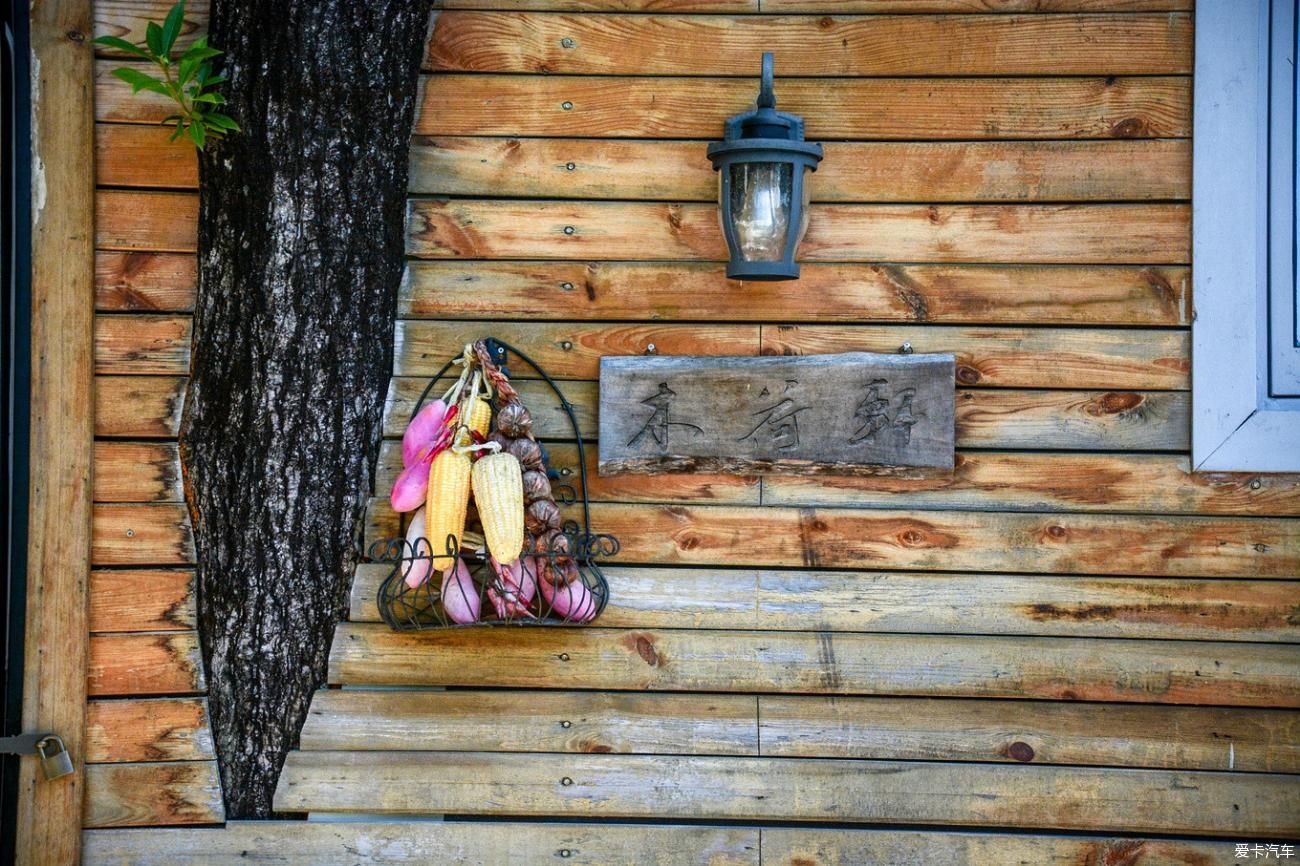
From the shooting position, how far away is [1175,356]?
2543 millimetres

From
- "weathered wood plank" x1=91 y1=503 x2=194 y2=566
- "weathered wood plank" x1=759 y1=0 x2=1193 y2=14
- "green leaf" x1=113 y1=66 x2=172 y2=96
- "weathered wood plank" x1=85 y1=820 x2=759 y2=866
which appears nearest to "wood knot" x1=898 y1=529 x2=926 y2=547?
"weathered wood plank" x1=85 y1=820 x2=759 y2=866

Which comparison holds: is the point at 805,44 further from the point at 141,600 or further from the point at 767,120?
the point at 141,600

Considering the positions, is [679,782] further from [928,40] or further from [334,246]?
[928,40]

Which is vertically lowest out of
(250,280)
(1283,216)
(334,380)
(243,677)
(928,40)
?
(243,677)

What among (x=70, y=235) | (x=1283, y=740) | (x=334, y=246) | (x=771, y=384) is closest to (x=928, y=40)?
(x=771, y=384)

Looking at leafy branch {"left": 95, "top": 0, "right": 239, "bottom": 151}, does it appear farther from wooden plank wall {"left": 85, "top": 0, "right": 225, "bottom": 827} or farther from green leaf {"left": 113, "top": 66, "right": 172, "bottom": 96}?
wooden plank wall {"left": 85, "top": 0, "right": 225, "bottom": 827}

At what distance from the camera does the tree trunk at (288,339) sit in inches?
96.2

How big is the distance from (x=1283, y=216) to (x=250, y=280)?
2471mm

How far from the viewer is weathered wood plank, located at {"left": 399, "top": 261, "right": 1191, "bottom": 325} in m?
2.55

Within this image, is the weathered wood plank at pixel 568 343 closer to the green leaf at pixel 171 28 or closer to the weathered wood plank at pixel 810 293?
the weathered wood plank at pixel 810 293

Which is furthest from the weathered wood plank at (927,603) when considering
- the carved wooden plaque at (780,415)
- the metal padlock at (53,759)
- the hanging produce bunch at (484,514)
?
the metal padlock at (53,759)

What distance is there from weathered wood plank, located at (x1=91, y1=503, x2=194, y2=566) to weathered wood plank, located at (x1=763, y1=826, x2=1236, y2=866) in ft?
5.21

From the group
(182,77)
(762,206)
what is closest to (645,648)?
(762,206)

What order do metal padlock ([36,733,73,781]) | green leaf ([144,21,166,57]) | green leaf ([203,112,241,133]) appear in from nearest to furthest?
green leaf ([144,21,166,57])
green leaf ([203,112,241,133])
metal padlock ([36,733,73,781])
